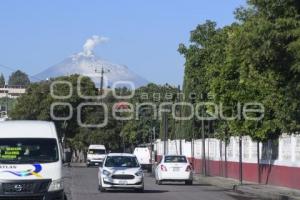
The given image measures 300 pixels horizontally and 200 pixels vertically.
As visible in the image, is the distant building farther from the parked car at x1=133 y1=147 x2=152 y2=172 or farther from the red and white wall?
the red and white wall

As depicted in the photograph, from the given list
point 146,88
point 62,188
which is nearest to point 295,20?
point 62,188

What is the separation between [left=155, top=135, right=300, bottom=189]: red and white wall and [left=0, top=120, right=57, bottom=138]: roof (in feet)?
50.2

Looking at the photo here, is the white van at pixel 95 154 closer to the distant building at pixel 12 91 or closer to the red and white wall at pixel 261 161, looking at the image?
the red and white wall at pixel 261 161

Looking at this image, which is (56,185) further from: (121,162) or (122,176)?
(121,162)

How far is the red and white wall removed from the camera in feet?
106

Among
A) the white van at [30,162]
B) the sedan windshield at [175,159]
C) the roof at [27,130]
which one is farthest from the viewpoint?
the sedan windshield at [175,159]

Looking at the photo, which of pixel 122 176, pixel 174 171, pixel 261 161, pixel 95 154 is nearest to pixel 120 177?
pixel 122 176

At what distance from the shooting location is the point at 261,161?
125ft

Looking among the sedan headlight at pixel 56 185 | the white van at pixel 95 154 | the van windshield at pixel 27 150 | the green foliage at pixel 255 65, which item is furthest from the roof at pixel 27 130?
the white van at pixel 95 154

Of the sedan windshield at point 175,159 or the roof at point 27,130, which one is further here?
the sedan windshield at point 175,159

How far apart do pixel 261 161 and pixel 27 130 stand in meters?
21.1

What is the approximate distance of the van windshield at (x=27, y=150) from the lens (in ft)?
59.4

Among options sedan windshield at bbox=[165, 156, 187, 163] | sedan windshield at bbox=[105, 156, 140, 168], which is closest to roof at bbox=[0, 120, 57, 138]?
sedan windshield at bbox=[105, 156, 140, 168]

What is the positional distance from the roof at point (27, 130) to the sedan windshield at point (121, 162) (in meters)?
12.2
